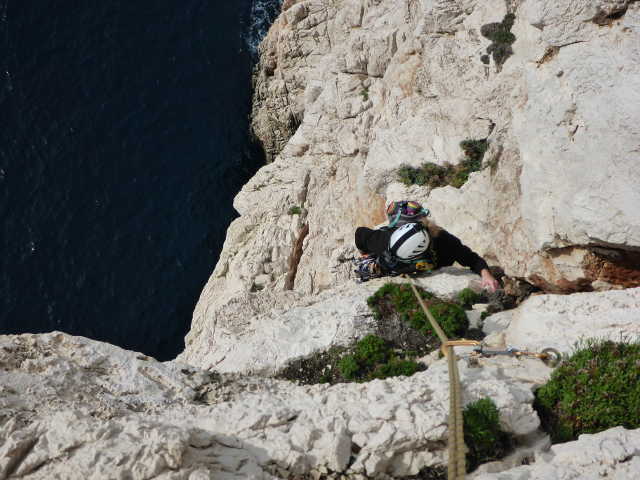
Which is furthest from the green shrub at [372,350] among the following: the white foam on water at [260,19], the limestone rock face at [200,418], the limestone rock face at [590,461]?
the white foam on water at [260,19]

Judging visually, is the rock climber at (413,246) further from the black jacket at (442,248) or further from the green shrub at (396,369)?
the green shrub at (396,369)

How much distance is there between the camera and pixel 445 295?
1357 cm

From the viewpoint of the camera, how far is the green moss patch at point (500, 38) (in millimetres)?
18500

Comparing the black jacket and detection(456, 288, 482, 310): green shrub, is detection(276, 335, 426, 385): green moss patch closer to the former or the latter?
detection(456, 288, 482, 310): green shrub

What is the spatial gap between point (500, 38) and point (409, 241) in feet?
33.9

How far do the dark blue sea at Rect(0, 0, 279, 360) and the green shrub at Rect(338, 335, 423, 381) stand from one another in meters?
20.2

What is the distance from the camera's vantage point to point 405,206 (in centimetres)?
1248

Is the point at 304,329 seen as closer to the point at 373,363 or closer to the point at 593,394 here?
the point at 373,363

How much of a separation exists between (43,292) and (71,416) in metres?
25.3

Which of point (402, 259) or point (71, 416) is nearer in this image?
point (71, 416)

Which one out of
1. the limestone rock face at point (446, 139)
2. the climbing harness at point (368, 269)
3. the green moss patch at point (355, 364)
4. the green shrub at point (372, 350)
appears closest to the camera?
the limestone rock face at point (446, 139)

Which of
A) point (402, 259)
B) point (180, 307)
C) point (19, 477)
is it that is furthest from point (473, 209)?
point (180, 307)

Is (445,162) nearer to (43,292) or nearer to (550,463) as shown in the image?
(550,463)

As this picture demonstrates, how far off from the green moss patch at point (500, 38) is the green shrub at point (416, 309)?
387 inches
